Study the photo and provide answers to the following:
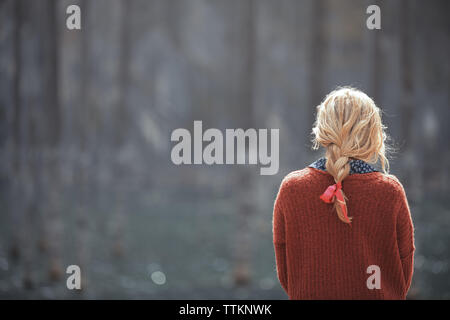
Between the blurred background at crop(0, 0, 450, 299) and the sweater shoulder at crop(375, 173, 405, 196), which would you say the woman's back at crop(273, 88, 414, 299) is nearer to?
the sweater shoulder at crop(375, 173, 405, 196)

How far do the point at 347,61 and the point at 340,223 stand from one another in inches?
465

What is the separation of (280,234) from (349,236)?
0.85 feet

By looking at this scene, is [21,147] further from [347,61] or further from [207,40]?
[347,61]

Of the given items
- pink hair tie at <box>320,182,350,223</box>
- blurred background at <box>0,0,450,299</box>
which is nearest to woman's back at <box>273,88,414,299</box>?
pink hair tie at <box>320,182,350,223</box>

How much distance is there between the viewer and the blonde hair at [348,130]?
1390mm

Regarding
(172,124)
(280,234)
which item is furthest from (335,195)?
(172,124)

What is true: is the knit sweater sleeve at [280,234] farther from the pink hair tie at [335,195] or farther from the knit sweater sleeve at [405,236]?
the knit sweater sleeve at [405,236]

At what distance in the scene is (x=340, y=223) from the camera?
1.44 metres

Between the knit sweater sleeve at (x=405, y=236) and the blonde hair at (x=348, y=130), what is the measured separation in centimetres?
20

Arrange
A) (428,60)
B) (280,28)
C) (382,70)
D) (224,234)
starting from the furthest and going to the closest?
(280,28), (428,60), (224,234), (382,70)

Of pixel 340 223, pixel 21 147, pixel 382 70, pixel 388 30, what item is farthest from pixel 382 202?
pixel 21 147

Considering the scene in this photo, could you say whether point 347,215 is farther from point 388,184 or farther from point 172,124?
point 172,124

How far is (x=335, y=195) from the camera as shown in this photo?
137 cm

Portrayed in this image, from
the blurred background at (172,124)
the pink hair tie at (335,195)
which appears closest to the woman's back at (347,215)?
the pink hair tie at (335,195)
